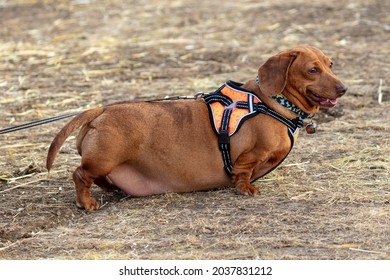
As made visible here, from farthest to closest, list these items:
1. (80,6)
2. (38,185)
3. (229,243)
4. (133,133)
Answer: (80,6)
(38,185)
(133,133)
(229,243)

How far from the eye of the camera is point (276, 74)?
630 cm

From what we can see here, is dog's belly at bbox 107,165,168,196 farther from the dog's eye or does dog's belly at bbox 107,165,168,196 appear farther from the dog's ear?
the dog's eye

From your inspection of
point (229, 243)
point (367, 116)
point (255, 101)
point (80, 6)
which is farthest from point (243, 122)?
point (80, 6)

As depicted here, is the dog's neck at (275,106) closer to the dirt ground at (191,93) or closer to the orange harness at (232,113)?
the orange harness at (232,113)

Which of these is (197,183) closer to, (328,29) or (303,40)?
(303,40)

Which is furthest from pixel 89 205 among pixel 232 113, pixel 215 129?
pixel 232 113

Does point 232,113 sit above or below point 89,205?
above

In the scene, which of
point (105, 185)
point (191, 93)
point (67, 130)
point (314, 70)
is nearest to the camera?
point (67, 130)

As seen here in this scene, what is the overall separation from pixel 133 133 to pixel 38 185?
1.13 m

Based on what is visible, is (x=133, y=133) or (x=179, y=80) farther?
(x=179, y=80)

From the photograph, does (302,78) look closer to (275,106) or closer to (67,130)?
(275,106)

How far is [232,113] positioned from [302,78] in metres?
0.56

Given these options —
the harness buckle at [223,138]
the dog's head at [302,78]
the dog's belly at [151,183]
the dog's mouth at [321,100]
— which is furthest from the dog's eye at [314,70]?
the dog's belly at [151,183]

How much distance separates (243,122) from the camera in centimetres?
632
